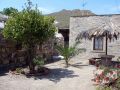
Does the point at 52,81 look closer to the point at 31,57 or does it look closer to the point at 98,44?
the point at 31,57

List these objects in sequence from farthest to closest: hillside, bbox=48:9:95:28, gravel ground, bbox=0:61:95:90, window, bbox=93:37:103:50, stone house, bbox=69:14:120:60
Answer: hillside, bbox=48:9:95:28 < window, bbox=93:37:103:50 < stone house, bbox=69:14:120:60 < gravel ground, bbox=0:61:95:90

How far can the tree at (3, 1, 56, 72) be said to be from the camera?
47.0 feet

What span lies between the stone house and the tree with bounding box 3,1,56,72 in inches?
323

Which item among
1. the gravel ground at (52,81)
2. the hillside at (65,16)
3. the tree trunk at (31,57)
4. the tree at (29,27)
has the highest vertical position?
the hillside at (65,16)

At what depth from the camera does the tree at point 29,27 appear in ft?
47.0

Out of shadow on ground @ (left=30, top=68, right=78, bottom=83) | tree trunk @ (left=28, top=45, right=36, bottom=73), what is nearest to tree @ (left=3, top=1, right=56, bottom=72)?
tree trunk @ (left=28, top=45, right=36, bottom=73)

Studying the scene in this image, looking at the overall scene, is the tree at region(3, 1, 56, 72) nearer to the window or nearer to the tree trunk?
the tree trunk

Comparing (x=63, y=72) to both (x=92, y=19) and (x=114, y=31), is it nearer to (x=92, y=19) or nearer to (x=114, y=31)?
(x=114, y=31)

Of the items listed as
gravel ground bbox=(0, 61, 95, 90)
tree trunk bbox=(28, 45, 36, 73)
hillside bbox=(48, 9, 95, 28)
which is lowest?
gravel ground bbox=(0, 61, 95, 90)

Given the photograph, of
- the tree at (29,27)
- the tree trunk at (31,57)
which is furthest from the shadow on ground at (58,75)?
the tree at (29,27)

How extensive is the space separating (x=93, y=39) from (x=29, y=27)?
9.50m

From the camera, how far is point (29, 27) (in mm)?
14312

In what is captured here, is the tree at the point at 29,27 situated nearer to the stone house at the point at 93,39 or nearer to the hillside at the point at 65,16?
the stone house at the point at 93,39

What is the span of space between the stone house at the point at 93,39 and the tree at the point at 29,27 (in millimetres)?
8214
